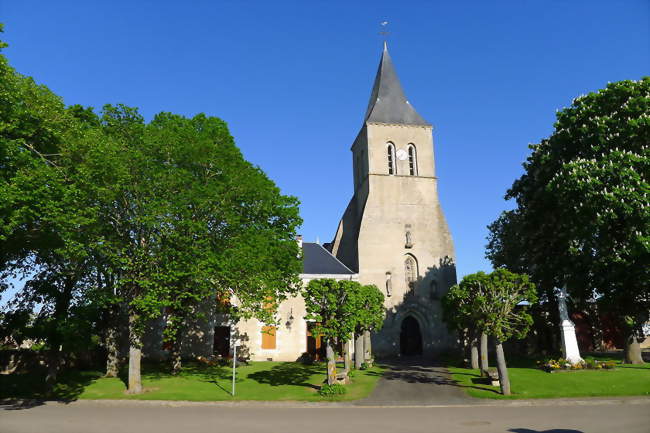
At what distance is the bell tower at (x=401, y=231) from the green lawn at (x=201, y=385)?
30.4 feet

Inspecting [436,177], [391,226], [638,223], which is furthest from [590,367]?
[436,177]

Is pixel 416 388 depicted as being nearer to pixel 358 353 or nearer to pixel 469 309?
pixel 469 309

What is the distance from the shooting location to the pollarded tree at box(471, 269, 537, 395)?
20.1 meters

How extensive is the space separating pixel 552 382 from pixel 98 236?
22525 mm

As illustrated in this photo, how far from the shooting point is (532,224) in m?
28.9

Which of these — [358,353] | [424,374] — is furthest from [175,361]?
[424,374]

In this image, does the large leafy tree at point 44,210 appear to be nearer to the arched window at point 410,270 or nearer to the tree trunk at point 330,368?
the tree trunk at point 330,368

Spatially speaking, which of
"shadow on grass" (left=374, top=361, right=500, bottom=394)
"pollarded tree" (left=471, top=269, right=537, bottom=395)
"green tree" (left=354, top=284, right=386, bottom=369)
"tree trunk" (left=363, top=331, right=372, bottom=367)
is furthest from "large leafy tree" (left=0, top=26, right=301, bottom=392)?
Result: "pollarded tree" (left=471, top=269, right=537, bottom=395)

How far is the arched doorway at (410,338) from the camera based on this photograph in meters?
36.1

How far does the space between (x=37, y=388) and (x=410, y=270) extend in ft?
90.1

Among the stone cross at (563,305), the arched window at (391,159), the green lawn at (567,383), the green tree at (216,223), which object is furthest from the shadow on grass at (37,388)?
the arched window at (391,159)

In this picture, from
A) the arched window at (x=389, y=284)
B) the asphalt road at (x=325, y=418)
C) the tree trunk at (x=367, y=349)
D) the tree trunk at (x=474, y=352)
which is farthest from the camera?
the arched window at (x=389, y=284)

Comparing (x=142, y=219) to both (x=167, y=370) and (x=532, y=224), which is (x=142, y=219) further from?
(x=532, y=224)

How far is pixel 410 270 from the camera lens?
37.8m
